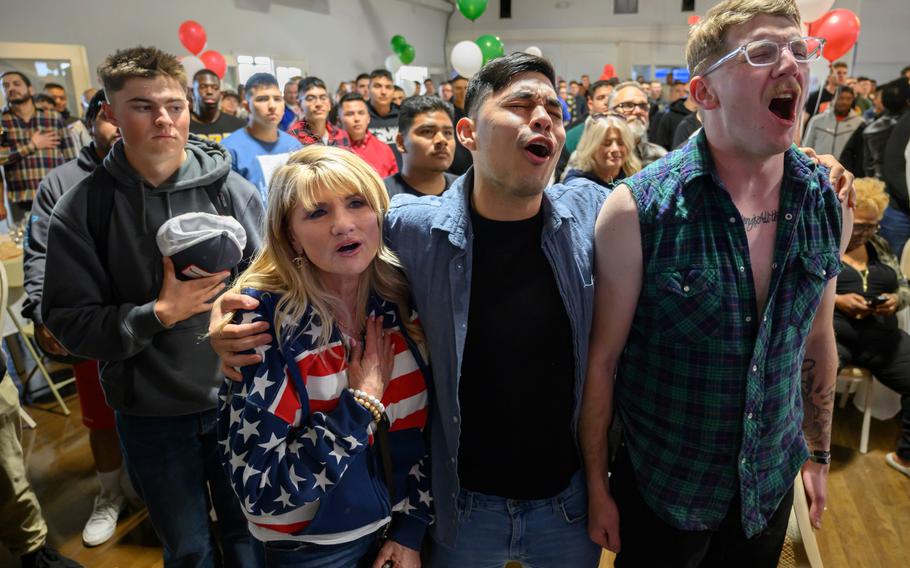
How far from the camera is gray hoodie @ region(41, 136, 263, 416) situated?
1532 mm

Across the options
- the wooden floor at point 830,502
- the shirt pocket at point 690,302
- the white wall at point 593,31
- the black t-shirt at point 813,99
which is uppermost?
the white wall at point 593,31

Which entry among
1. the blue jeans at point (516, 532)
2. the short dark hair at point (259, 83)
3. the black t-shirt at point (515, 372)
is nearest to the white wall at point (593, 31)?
the short dark hair at point (259, 83)

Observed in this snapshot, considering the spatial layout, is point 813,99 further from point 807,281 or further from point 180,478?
point 180,478

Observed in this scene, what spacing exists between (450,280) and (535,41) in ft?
59.2

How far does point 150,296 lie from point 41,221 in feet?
2.74

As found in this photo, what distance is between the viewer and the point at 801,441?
4.52ft

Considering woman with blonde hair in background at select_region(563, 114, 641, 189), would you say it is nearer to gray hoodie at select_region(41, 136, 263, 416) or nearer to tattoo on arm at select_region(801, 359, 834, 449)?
tattoo on arm at select_region(801, 359, 834, 449)

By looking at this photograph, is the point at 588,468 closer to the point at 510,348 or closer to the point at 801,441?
the point at 510,348

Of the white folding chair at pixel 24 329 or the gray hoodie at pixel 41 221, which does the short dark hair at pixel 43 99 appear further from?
the gray hoodie at pixel 41 221

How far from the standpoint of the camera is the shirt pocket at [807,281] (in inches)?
48.3

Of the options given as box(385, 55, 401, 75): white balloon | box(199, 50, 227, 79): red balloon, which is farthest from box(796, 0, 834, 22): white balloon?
box(385, 55, 401, 75): white balloon

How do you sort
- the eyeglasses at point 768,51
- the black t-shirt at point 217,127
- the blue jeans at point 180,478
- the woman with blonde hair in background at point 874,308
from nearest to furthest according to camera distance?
the eyeglasses at point 768,51, the blue jeans at point 180,478, the woman with blonde hair in background at point 874,308, the black t-shirt at point 217,127

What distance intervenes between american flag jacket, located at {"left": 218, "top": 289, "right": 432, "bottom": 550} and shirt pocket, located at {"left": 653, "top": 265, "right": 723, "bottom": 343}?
56 cm

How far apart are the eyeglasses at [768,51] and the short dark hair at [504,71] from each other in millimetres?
380
